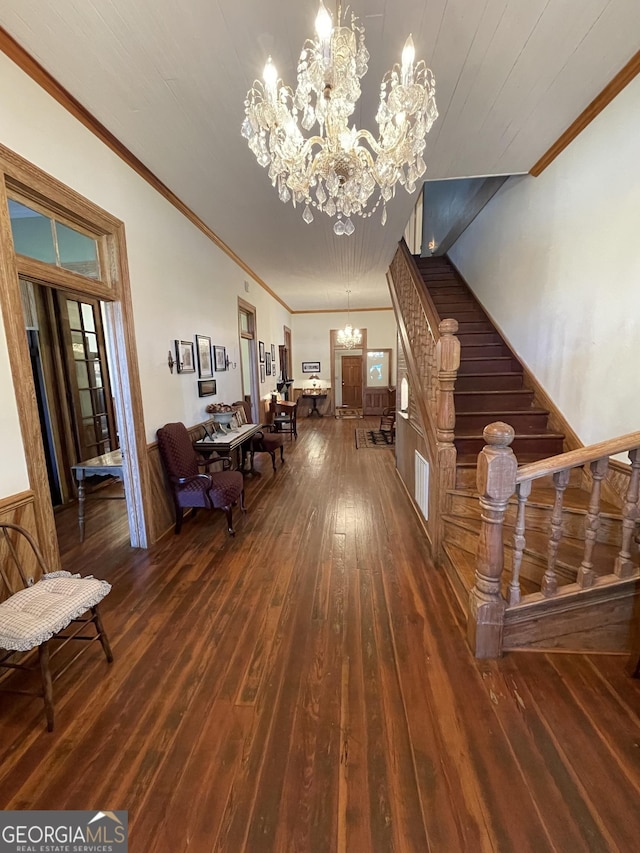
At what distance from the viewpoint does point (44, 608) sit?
5.31 ft

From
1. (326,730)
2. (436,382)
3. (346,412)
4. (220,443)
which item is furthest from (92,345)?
(346,412)

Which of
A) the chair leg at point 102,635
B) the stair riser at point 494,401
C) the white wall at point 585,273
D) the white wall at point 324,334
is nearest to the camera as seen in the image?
the chair leg at point 102,635

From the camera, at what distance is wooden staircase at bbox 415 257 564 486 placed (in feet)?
9.87

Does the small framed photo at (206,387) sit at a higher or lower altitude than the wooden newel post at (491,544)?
higher

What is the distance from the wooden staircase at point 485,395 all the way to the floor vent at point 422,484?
338mm

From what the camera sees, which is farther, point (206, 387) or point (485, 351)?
point (206, 387)

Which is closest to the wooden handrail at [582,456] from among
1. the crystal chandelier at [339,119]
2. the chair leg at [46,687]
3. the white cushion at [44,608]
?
the crystal chandelier at [339,119]

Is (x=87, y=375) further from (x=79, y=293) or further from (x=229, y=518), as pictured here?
(x=229, y=518)

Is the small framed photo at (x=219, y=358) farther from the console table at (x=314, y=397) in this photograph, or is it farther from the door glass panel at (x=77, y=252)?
the console table at (x=314, y=397)

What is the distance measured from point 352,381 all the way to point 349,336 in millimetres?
1857

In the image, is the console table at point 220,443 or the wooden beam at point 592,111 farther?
the console table at point 220,443

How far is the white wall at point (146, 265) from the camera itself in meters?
1.89

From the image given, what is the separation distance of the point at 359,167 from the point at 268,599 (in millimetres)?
2754

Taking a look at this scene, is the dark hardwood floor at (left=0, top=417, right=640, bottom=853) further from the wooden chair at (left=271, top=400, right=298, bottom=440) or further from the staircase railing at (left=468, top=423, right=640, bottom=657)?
the wooden chair at (left=271, top=400, right=298, bottom=440)
